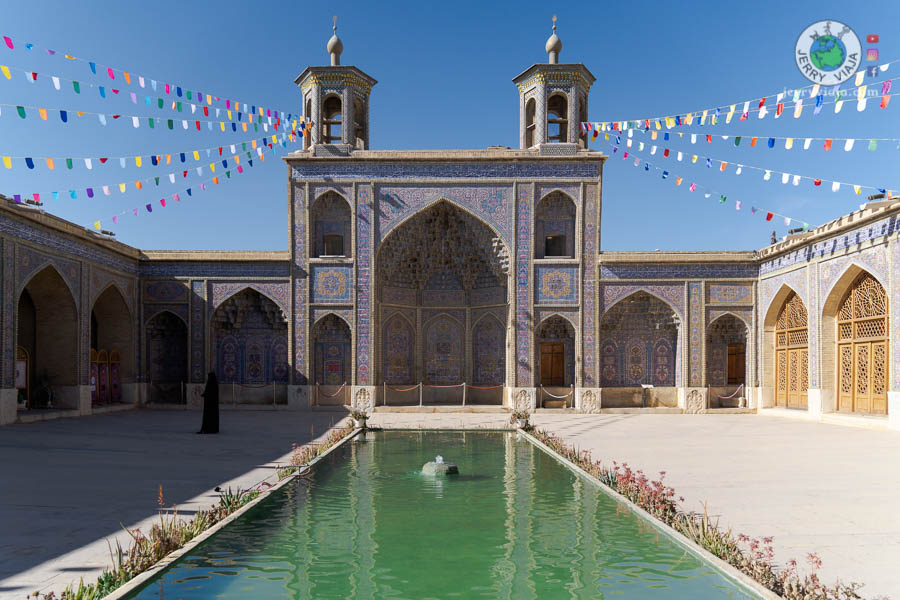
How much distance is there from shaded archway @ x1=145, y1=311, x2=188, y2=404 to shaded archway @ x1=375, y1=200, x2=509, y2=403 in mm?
5577

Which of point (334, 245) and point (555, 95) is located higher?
point (555, 95)

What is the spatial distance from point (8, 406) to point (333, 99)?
428 inches

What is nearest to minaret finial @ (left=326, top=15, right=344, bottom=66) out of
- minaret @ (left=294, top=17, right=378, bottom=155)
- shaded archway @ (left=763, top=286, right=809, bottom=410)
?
minaret @ (left=294, top=17, right=378, bottom=155)

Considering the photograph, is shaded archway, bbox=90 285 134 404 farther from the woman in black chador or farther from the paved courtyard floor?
the woman in black chador

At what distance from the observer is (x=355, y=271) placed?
1831 cm

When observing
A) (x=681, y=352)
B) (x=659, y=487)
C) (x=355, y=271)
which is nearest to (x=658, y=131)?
(x=681, y=352)

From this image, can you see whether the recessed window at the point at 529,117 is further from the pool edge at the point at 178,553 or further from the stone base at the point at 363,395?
the pool edge at the point at 178,553

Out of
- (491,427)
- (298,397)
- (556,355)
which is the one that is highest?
(556,355)

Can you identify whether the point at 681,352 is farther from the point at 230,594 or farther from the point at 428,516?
the point at 230,594

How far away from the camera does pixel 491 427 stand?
13.9 m

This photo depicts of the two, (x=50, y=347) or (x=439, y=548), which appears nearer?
(x=439, y=548)

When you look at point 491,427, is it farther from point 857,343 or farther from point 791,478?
point 857,343

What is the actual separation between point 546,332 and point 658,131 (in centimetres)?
683

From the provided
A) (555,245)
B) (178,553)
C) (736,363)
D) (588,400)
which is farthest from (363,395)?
(178,553)
